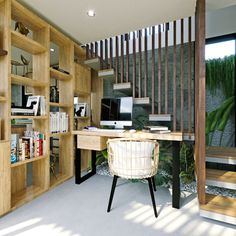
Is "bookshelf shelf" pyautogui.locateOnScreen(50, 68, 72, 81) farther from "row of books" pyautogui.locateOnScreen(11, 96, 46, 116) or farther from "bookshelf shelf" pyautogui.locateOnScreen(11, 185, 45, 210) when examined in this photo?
"bookshelf shelf" pyautogui.locateOnScreen(11, 185, 45, 210)

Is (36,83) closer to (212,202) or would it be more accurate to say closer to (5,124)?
(5,124)

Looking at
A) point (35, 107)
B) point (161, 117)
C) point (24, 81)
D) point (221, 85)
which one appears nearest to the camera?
point (24, 81)

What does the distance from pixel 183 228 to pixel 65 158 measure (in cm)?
193

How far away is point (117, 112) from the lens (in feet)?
9.06

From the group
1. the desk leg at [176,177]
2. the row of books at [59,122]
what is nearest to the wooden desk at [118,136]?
the desk leg at [176,177]

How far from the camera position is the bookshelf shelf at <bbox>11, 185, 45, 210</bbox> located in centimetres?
195

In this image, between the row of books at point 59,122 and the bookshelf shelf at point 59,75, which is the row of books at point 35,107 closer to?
the row of books at point 59,122

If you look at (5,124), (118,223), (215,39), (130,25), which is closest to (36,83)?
(5,124)

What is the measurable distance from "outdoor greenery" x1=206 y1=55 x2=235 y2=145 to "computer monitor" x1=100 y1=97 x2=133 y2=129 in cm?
114

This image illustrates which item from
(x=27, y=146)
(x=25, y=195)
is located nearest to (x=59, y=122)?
(x=27, y=146)

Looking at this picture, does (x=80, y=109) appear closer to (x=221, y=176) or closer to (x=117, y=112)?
(x=117, y=112)

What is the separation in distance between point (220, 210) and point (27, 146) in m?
2.14

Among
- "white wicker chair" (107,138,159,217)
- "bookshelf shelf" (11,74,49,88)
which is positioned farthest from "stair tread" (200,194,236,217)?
"bookshelf shelf" (11,74,49,88)

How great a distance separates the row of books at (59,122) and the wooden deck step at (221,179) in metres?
1.98
